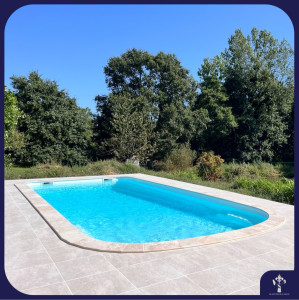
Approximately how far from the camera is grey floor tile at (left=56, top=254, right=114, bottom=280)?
2889 millimetres

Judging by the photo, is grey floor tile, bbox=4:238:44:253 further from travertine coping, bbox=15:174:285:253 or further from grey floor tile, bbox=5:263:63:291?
grey floor tile, bbox=5:263:63:291

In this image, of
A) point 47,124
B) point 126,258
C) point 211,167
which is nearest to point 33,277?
point 126,258

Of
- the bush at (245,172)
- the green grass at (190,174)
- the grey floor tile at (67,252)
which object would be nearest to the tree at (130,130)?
the green grass at (190,174)

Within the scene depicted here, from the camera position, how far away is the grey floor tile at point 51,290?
2.48m

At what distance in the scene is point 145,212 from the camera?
22.0ft

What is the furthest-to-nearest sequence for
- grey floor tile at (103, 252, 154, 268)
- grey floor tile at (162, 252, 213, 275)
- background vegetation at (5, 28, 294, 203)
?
background vegetation at (5, 28, 294, 203) < grey floor tile at (103, 252, 154, 268) < grey floor tile at (162, 252, 213, 275)

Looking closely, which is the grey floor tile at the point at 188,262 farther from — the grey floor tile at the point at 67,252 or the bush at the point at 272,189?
the bush at the point at 272,189

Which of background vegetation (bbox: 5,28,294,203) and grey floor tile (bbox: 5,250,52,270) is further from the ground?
background vegetation (bbox: 5,28,294,203)

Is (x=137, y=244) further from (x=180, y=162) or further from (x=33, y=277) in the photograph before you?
(x=180, y=162)

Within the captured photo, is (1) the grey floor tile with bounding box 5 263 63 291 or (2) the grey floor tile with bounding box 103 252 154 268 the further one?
(2) the grey floor tile with bounding box 103 252 154 268

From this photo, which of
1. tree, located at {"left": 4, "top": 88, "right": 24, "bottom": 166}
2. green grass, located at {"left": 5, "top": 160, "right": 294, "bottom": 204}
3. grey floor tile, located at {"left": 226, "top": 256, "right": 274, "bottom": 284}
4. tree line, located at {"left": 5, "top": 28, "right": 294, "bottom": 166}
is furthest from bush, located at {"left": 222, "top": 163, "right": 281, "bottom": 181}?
tree, located at {"left": 4, "top": 88, "right": 24, "bottom": 166}

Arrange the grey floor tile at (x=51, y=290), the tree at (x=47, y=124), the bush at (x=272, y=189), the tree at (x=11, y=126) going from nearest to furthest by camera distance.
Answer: the grey floor tile at (x=51, y=290) → the bush at (x=272, y=189) → the tree at (x=11, y=126) → the tree at (x=47, y=124)

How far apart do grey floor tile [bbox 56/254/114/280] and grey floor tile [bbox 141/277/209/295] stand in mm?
647

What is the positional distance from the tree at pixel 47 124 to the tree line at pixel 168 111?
2.2 inches
